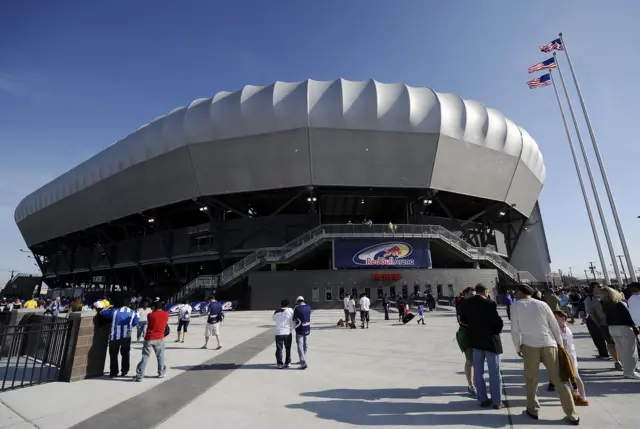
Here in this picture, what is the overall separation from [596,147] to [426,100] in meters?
14.3

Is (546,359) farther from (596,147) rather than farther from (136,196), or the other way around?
(136,196)

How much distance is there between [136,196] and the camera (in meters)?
39.6

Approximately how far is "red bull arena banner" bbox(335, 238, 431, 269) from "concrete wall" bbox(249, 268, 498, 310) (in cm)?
78

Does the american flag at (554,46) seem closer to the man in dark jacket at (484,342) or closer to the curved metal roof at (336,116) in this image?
the curved metal roof at (336,116)

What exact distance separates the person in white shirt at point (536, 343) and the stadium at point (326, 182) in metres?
25.1

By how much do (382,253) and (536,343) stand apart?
26285mm

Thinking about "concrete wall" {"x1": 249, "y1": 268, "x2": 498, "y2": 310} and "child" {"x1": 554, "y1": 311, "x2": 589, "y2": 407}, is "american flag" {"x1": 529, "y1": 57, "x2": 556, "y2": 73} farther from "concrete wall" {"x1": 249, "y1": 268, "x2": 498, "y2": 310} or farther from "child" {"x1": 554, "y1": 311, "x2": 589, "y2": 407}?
"child" {"x1": 554, "y1": 311, "x2": 589, "y2": 407}

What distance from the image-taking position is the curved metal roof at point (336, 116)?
31.2m

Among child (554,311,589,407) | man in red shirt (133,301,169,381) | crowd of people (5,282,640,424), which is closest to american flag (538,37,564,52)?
crowd of people (5,282,640,424)

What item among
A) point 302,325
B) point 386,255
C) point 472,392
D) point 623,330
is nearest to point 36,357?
point 302,325

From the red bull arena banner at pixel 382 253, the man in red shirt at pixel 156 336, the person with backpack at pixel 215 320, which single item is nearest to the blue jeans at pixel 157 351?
the man in red shirt at pixel 156 336

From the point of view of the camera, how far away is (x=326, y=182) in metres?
32.4

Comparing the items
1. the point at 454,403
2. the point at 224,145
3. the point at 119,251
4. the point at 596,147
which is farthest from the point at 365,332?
the point at 119,251

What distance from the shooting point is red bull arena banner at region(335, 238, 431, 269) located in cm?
3030
